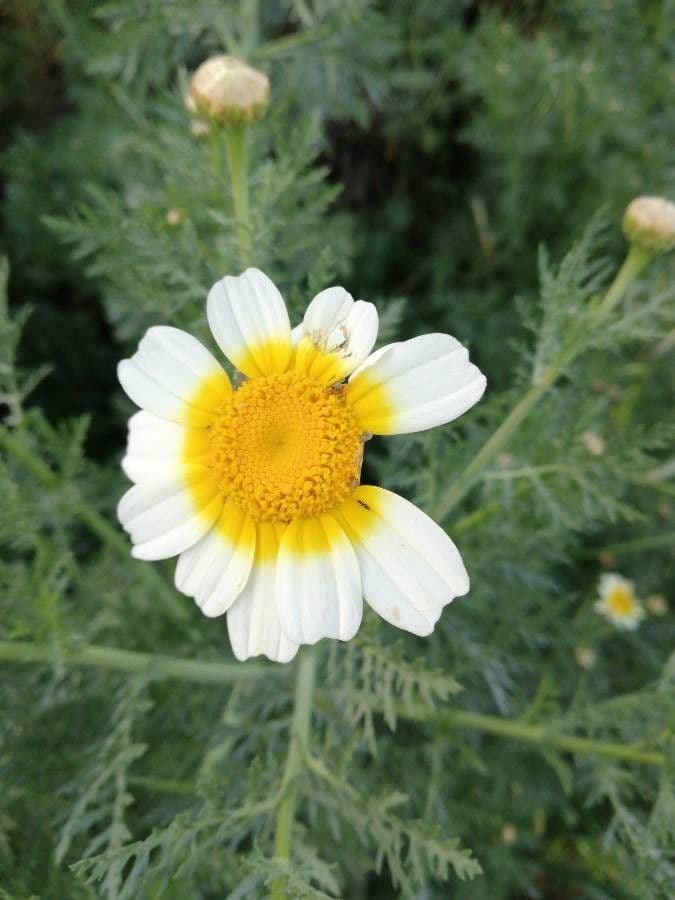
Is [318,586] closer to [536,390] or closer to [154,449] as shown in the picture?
[154,449]

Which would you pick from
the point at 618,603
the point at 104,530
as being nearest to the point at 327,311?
the point at 104,530

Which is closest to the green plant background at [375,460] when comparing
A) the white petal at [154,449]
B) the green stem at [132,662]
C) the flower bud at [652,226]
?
the green stem at [132,662]

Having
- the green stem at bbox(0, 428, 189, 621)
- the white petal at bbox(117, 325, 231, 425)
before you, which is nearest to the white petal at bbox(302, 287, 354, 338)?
the white petal at bbox(117, 325, 231, 425)

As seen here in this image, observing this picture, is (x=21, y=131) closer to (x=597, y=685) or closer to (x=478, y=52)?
(x=478, y=52)

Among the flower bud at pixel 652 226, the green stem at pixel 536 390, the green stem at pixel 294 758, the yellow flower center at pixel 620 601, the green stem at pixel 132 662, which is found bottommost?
the yellow flower center at pixel 620 601

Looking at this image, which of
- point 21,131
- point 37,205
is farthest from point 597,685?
point 21,131

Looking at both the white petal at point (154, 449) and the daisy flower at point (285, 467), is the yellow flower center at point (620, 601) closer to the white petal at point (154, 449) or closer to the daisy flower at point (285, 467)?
the daisy flower at point (285, 467)
